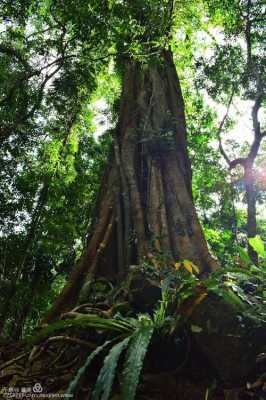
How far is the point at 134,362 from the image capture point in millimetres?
1315

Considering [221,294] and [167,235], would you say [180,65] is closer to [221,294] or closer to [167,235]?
[167,235]

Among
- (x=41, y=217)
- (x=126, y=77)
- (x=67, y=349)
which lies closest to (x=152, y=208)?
(x=67, y=349)

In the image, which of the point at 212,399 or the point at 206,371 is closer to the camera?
the point at 212,399

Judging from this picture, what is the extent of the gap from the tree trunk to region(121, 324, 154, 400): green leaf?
1.15m

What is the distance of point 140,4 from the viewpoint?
3.71 m

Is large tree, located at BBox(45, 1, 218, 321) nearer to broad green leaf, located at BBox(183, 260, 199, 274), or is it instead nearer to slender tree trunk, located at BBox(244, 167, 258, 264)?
broad green leaf, located at BBox(183, 260, 199, 274)

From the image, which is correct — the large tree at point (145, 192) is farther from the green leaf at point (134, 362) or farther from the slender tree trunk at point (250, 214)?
the slender tree trunk at point (250, 214)

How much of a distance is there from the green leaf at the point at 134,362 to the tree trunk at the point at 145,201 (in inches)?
45.1

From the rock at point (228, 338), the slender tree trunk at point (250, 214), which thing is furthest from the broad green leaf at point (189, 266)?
the slender tree trunk at point (250, 214)

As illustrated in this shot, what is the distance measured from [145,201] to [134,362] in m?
2.69

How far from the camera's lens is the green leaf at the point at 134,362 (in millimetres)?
1200

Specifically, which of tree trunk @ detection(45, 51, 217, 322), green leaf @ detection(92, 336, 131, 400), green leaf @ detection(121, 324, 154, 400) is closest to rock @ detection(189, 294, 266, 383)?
green leaf @ detection(121, 324, 154, 400)

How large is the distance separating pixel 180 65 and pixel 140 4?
182 inches

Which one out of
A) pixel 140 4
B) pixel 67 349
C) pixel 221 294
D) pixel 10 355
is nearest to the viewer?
pixel 221 294
